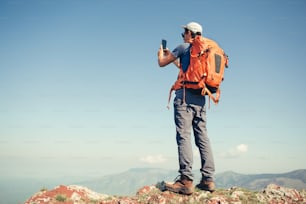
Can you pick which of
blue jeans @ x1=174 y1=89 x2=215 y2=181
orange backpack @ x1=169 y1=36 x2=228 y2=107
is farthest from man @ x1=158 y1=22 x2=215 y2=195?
orange backpack @ x1=169 y1=36 x2=228 y2=107

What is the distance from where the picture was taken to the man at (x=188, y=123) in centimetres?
789

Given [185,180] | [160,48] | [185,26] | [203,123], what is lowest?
[185,180]

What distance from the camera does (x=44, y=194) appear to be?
858 cm

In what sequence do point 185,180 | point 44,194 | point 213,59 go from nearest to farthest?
point 213,59
point 185,180
point 44,194

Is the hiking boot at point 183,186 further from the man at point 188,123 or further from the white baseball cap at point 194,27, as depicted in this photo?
the white baseball cap at point 194,27

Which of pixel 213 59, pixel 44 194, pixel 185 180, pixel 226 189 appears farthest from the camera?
pixel 226 189

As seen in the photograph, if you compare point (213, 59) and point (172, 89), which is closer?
point (213, 59)

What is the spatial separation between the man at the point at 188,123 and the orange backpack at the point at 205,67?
0.85ft

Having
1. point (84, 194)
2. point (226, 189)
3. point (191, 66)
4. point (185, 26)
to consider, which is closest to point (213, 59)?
point (191, 66)

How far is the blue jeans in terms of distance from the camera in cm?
786

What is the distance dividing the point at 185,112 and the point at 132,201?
3245 mm

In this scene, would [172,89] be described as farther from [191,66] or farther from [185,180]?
[185,180]

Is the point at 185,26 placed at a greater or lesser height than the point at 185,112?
greater

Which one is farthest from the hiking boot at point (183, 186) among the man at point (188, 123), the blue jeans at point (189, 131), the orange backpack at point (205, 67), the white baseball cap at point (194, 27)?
the white baseball cap at point (194, 27)
